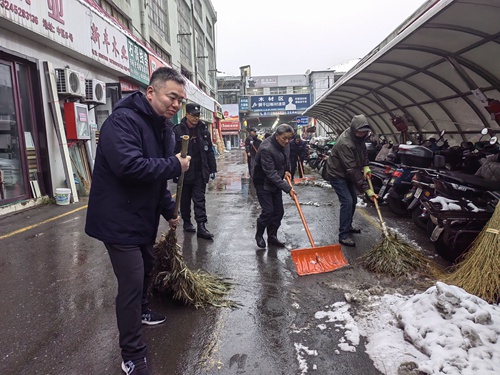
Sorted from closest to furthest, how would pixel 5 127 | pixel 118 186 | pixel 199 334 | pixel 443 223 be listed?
pixel 118 186 → pixel 199 334 → pixel 443 223 → pixel 5 127

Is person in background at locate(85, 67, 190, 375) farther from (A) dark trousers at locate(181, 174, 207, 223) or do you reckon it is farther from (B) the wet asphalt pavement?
(A) dark trousers at locate(181, 174, 207, 223)

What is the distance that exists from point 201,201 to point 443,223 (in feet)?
10.5

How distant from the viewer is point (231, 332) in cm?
270

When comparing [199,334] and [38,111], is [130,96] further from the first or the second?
[38,111]

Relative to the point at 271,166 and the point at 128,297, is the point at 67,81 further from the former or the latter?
the point at 128,297

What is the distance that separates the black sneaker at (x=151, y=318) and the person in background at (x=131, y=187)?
60cm

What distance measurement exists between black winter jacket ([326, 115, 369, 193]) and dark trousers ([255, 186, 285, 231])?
2.88ft

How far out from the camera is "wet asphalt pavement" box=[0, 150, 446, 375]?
7.64ft

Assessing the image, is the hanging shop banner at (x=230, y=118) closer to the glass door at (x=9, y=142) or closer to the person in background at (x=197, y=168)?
the glass door at (x=9, y=142)

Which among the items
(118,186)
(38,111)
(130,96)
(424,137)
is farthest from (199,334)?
(424,137)

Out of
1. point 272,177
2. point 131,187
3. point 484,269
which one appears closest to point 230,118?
point 272,177

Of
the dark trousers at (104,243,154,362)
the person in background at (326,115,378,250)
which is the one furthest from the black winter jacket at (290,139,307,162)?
the dark trousers at (104,243,154,362)

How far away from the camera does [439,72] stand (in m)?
7.16

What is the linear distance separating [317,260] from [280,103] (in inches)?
1311
